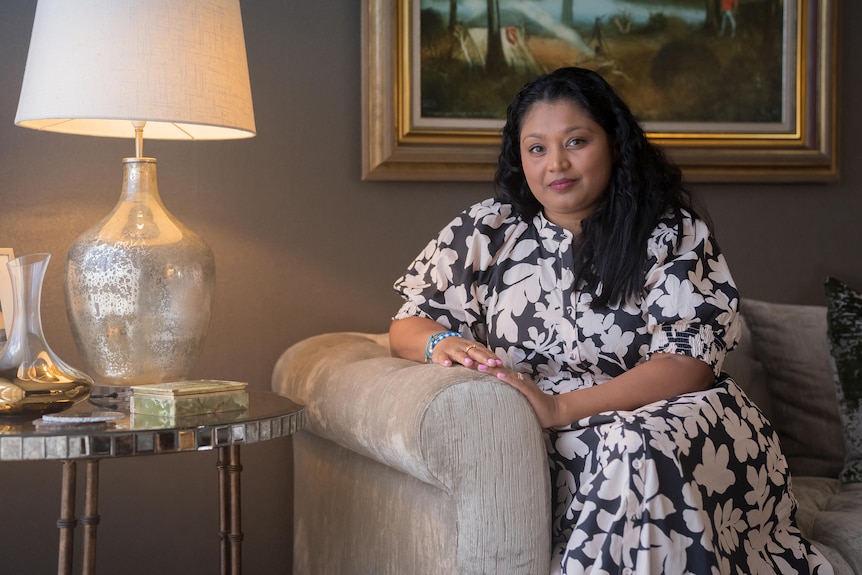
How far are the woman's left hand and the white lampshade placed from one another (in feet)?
2.41

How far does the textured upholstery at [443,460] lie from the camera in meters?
1.56

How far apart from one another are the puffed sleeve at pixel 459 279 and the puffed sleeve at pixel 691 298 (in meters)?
0.36

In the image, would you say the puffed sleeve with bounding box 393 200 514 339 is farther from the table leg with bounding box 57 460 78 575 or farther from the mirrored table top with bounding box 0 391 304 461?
the table leg with bounding box 57 460 78 575

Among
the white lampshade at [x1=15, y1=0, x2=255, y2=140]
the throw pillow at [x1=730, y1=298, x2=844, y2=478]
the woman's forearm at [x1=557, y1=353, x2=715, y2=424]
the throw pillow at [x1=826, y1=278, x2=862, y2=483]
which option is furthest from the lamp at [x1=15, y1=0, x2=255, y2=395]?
the throw pillow at [x1=826, y1=278, x2=862, y2=483]

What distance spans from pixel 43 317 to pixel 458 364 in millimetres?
1137

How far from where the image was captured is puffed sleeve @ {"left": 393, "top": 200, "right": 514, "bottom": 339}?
2098 millimetres

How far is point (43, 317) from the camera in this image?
7.84 feet

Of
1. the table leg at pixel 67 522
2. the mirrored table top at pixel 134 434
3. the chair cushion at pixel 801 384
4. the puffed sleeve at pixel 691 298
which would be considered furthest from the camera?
the chair cushion at pixel 801 384

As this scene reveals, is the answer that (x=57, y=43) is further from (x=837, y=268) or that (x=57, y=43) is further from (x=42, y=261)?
(x=837, y=268)

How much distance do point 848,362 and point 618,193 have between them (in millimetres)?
719

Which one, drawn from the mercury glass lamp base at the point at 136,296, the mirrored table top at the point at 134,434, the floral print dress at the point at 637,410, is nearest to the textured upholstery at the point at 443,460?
the floral print dress at the point at 637,410

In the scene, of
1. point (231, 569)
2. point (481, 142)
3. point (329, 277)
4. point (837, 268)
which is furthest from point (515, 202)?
point (837, 268)

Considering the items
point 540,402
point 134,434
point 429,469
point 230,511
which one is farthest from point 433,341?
point 134,434

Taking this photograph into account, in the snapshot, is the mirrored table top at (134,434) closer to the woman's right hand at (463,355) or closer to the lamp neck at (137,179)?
the woman's right hand at (463,355)
